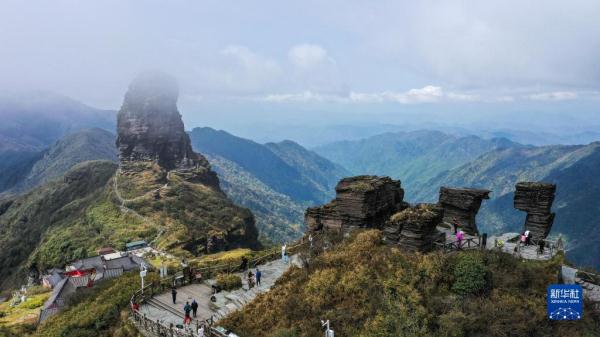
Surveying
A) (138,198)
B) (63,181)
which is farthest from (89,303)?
(63,181)

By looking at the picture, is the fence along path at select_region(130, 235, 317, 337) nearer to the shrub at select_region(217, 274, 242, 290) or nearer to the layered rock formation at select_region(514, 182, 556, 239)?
the shrub at select_region(217, 274, 242, 290)

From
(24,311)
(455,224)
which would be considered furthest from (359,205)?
(24,311)

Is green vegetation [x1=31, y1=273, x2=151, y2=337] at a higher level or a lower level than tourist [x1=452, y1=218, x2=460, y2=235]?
lower

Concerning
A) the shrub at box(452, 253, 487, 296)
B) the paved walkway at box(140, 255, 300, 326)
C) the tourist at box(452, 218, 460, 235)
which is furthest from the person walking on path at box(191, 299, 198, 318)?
the tourist at box(452, 218, 460, 235)

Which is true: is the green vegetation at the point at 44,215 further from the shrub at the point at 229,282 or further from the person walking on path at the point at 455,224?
the person walking on path at the point at 455,224

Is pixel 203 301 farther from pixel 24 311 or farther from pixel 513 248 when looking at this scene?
pixel 24 311

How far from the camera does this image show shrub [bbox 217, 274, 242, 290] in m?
30.9

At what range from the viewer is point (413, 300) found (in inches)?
863

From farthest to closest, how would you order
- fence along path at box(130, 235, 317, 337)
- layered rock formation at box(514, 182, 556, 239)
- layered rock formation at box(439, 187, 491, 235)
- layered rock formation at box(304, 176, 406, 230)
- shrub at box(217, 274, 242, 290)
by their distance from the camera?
layered rock formation at box(439, 187, 491, 235) < layered rock formation at box(304, 176, 406, 230) < layered rock formation at box(514, 182, 556, 239) < shrub at box(217, 274, 242, 290) < fence along path at box(130, 235, 317, 337)

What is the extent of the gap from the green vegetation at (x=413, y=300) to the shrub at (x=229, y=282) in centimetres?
445

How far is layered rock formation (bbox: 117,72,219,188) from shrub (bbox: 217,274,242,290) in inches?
4139

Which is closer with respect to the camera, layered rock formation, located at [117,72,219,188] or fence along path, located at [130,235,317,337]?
fence along path, located at [130,235,317,337]

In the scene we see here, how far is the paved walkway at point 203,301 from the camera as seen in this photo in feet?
89.7

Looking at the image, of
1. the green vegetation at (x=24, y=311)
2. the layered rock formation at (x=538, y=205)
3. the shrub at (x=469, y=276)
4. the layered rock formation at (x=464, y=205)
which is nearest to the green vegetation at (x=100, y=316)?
the green vegetation at (x=24, y=311)
